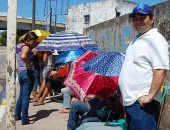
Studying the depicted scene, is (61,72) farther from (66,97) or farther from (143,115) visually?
(143,115)

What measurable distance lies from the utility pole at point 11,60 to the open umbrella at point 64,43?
10.7 ft

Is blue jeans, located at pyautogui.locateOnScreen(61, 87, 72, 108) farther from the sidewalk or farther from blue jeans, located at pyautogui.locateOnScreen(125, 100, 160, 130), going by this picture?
blue jeans, located at pyautogui.locateOnScreen(125, 100, 160, 130)

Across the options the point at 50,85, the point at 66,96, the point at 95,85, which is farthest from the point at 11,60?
the point at 50,85

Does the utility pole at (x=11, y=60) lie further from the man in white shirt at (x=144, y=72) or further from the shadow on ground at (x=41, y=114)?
the shadow on ground at (x=41, y=114)

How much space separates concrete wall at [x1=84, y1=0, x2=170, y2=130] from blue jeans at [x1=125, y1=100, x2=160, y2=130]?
186 cm

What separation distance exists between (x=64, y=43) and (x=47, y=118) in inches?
72.7

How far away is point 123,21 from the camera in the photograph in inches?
432

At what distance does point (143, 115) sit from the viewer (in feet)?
11.8

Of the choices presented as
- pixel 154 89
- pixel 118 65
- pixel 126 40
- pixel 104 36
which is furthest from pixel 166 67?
pixel 104 36

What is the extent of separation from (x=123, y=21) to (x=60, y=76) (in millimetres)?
2820

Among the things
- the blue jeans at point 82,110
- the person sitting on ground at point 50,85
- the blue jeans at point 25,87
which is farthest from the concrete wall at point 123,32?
the blue jeans at point 25,87

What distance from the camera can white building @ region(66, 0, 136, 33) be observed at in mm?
42125

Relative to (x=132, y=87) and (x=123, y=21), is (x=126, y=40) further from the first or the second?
(x=132, y=87)

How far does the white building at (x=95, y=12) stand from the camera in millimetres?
42125
